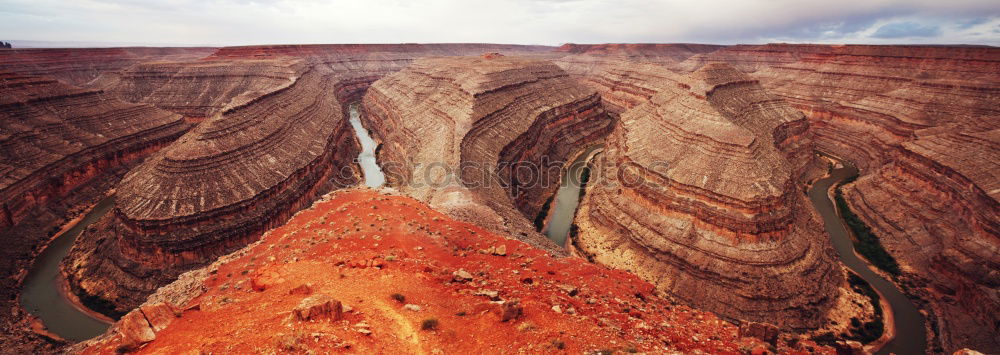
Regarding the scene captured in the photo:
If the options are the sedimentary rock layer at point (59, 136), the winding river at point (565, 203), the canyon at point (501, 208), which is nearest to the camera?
the canyon at point (501, 208)

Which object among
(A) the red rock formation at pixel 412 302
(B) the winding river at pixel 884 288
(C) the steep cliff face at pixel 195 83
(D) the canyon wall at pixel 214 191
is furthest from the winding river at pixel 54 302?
(B) the winding river at pixel 884 288

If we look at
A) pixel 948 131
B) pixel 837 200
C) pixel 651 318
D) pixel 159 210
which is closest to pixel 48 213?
pixel 159 210

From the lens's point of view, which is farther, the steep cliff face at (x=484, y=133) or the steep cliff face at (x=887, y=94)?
the steep cliff face at (x=887, y=94)

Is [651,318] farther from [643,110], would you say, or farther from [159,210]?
[643,110]

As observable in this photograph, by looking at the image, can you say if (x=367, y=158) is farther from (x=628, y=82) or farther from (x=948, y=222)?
(x=948, y=222)

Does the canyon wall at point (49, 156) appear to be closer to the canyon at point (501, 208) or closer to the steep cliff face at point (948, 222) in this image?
the canyon at point (501, 208)

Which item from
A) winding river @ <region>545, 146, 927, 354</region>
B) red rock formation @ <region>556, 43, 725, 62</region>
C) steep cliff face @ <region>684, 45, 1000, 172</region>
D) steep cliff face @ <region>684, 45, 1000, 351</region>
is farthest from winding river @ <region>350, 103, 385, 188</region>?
red rock formation @ <region>556, 43, 725, 62</region>
